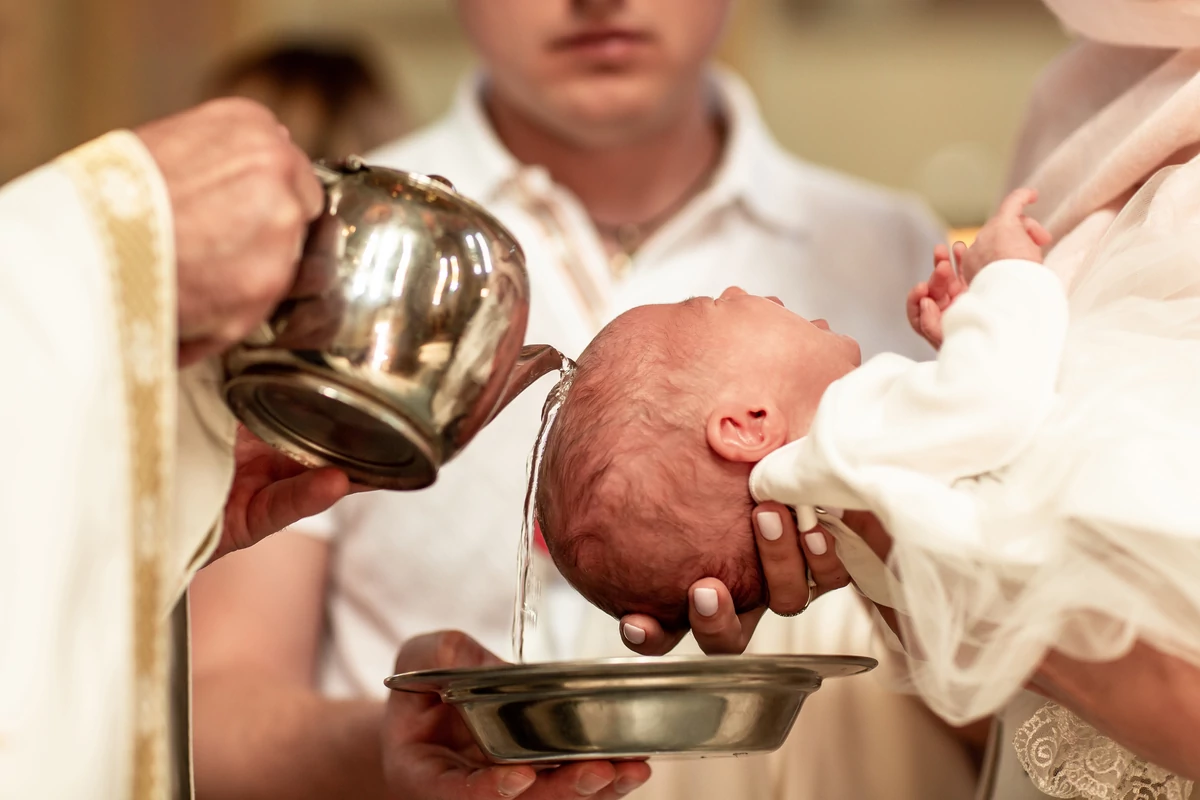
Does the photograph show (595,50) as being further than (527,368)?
Yes

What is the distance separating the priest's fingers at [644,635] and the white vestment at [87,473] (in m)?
0.35

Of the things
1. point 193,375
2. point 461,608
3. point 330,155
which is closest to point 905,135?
point 330,155

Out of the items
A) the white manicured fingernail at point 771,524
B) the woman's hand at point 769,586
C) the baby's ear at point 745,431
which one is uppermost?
the baby's ear at point 745,431

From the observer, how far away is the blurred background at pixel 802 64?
11.0ft

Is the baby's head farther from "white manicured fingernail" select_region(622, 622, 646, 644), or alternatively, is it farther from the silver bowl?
the silver bowl

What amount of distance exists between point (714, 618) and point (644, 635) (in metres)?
0.06

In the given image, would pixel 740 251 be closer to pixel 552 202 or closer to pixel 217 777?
pixel 552 202

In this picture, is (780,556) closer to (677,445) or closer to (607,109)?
(677,445)

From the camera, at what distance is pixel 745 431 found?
1.01 meters

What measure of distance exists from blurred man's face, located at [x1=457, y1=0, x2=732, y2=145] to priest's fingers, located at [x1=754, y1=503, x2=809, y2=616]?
798 mm

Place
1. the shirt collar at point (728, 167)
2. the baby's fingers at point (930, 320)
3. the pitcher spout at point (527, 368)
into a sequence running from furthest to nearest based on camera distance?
the shirt collar at point (728, 167)
the baby's fingers at point (930, 320)
the pitcher spout at point (527, 368)

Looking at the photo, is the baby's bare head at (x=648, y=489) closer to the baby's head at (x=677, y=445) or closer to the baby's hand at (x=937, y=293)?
the baby's head at (x=677, y=445)

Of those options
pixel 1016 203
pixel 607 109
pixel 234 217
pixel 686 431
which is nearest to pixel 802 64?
pixel 607 109

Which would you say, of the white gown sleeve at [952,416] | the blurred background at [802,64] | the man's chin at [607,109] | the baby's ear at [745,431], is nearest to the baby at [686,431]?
the baby's ear at [745,431]
